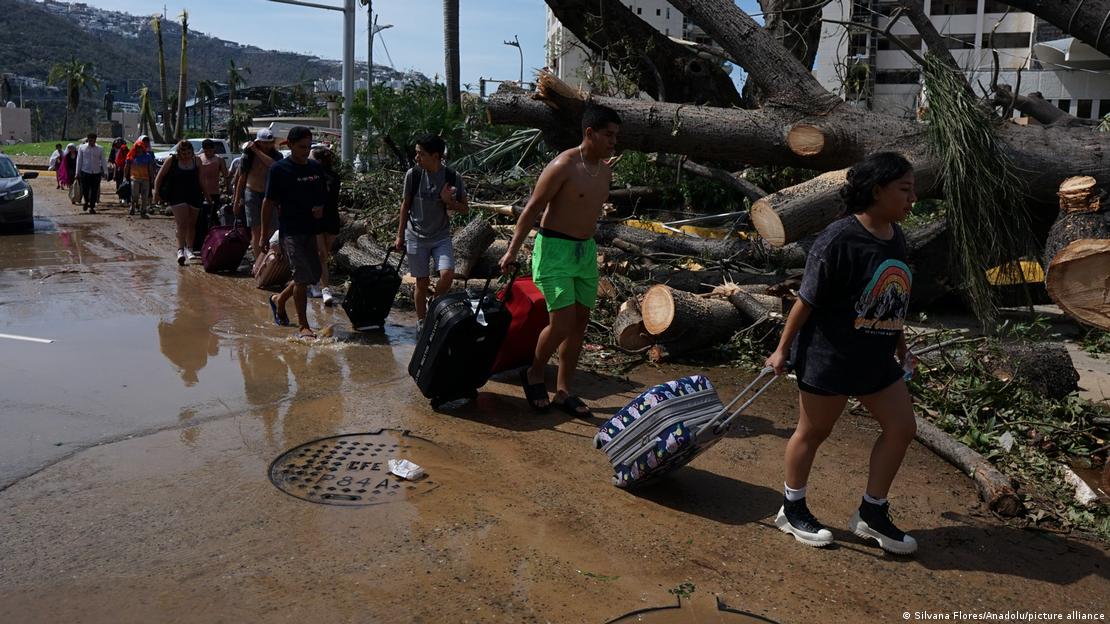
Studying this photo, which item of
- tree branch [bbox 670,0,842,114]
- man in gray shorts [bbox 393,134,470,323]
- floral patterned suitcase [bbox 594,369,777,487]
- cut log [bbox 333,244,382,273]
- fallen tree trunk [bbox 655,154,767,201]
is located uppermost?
tree branch [bbox 670,0,842,114]

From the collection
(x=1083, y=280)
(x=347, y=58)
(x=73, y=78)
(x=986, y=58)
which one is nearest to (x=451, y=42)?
(x=347, y=58)

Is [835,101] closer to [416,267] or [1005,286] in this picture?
[1005,286]

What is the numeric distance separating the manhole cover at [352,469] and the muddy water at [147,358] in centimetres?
31

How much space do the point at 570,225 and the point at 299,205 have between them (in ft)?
9.93

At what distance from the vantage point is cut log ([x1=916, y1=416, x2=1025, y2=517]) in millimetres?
4496

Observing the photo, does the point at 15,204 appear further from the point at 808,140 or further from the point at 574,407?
the point at 808,140

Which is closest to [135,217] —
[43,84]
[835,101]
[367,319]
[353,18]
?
[353,18]

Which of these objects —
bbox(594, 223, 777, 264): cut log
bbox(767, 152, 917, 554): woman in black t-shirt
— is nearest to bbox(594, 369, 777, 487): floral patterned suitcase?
bbox(767, 152, 917, 554): woman in black t-shirt

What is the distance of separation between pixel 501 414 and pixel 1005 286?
495 cm

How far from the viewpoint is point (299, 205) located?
761 centimetres

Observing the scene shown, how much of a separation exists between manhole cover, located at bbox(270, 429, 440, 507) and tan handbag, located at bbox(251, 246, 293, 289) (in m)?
5.02

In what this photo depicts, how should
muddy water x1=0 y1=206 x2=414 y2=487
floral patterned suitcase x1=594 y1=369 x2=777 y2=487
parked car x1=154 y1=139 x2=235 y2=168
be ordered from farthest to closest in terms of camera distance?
1. parked car x1=154 y1=139 x2=235 y2=168
2. muddy water x1=0 y1=206 x2=414 y2=487
3. floral patterned suitcase x1=594 y1=369 x2=777 y2=487

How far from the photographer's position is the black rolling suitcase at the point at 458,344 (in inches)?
223

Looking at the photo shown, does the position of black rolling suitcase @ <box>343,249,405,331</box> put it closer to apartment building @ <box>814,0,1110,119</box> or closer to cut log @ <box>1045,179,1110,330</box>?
apartment building @ <box>814,0,1110,119</box>
